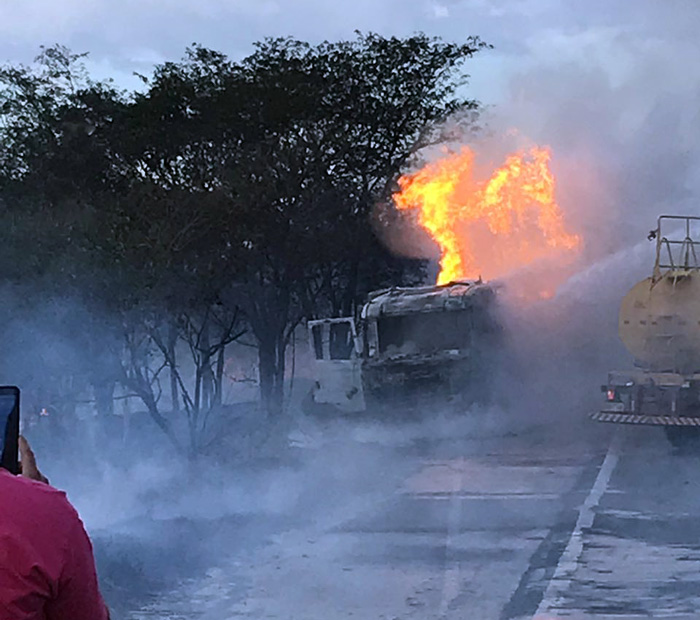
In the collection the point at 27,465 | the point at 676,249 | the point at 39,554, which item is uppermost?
the point at 676,249

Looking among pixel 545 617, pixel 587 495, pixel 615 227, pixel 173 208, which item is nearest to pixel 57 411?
pixel 173 208

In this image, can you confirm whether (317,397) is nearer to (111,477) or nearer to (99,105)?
(99,105)

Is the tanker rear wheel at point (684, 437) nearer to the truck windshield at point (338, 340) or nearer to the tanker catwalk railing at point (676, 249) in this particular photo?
the tanker catwalk railing at point (676, 249)

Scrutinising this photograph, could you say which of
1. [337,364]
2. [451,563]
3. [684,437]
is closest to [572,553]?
[451,563]

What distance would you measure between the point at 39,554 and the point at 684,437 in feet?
47.8

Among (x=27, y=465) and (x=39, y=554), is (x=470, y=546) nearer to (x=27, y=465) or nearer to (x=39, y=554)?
(x=27, y=465)

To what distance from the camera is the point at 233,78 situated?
19062mm

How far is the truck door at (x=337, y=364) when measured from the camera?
18375 millimetres

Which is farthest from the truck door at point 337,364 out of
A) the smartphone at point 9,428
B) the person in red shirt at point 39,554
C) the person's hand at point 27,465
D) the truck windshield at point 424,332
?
the person in red shirt at point 39,554

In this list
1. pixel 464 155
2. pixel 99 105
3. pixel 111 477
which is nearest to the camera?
pixel 111 477

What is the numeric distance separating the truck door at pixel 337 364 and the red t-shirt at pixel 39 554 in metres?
16.0

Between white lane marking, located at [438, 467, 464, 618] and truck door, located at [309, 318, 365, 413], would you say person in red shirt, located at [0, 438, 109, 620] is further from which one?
truck door, located at [309, 318, 365, 413]

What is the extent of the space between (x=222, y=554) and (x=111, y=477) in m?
3.09

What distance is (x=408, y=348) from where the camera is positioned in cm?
1872
